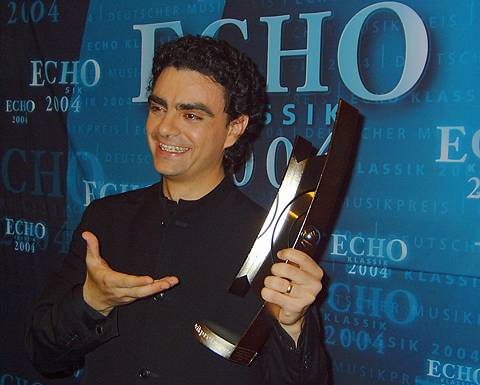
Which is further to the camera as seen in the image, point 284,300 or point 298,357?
point 298,357

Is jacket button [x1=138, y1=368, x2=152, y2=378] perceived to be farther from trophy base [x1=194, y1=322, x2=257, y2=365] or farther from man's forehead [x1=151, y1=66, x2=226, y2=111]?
man's forehead [x1=151, y1=66, x2=226, y2=111]

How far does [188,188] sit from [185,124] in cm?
13

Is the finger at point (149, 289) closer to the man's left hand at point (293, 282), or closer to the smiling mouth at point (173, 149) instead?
the man's left hand at point (293, 282)

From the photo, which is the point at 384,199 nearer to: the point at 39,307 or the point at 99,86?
the point at 39,307

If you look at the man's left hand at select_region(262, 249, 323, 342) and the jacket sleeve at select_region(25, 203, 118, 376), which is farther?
the jacket sleeve at select_region(25, 203, 118, 376)

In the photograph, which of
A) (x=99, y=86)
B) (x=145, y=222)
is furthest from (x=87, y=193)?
(x=145, y=222)

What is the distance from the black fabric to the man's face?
0.08 metres

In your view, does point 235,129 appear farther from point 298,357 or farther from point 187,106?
point 298,357

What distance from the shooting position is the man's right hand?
965 millimetres

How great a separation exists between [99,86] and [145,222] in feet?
2.63

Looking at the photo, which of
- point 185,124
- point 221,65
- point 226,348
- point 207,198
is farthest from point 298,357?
point 221,65

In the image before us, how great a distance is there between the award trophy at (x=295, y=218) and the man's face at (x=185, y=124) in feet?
0.90

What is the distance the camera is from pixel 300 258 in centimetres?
94

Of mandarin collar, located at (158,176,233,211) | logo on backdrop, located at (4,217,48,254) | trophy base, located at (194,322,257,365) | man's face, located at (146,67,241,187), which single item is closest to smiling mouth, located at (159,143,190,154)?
man's face, located at (146,67,241,187)
